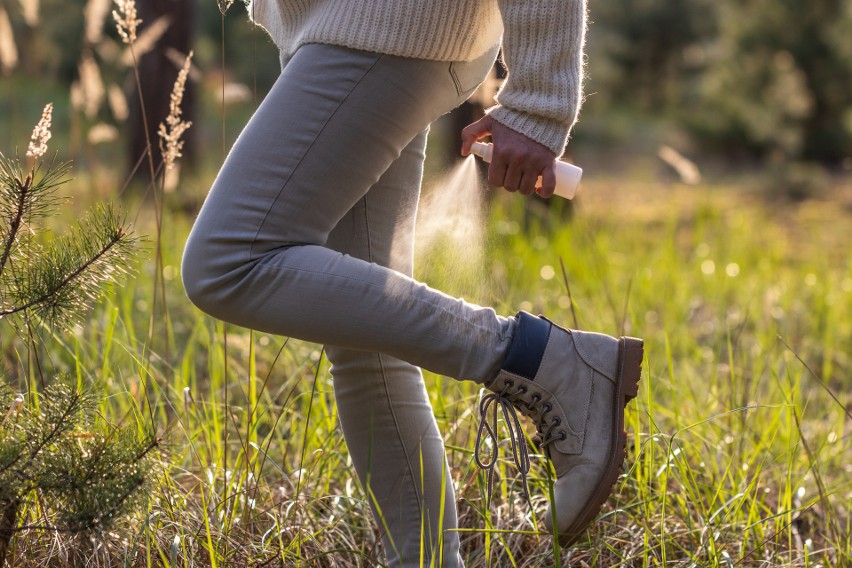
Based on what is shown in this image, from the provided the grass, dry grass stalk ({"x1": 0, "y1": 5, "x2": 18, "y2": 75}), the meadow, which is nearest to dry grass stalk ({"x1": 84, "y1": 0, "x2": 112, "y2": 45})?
dry grass stalk ({"x1": 0, "y1": 5, "x2": 18, "y2": 75})

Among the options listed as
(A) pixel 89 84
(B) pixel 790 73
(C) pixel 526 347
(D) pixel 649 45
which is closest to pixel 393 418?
(C) pixel 526 347

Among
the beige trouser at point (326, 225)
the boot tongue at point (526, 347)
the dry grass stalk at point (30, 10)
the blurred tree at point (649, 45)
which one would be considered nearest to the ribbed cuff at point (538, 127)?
the beige trouser at point (326, 225)

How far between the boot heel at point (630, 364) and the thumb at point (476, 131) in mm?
404

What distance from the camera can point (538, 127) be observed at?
143cm

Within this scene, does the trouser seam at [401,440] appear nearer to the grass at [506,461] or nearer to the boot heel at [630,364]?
the grass at [506,461]

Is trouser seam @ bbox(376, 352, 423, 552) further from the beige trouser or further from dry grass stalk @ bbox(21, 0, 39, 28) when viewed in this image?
dry grass stalk @ bbox(21, 0, 39, 28)

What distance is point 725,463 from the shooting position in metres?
2.12

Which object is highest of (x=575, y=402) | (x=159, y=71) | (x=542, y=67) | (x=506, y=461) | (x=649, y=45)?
(x=542, y=67)

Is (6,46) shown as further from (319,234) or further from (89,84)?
(319,234)

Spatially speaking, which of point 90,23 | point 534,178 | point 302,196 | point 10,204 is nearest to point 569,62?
point 534,178

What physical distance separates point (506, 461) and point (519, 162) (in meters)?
0.64

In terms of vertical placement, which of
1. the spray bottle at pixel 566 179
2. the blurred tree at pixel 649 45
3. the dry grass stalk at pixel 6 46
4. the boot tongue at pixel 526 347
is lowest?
the blurred tree at pixel 649 45

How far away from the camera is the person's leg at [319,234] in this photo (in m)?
1.35

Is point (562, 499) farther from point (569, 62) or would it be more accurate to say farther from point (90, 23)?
point (90, 23)
